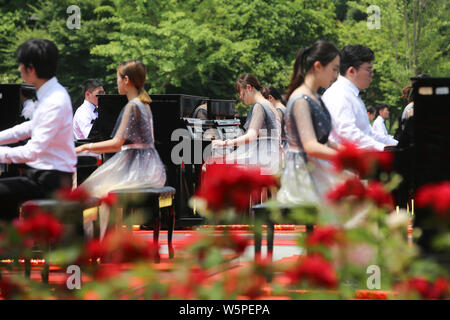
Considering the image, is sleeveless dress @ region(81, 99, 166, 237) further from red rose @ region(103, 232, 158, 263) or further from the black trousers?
red rose @ region(103, 232, 158, 263)

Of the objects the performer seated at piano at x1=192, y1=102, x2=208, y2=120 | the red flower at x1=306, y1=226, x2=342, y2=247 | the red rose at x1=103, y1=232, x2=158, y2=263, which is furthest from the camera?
the performer seated at piano at x1=192, y1=102, x2=208, y2=120

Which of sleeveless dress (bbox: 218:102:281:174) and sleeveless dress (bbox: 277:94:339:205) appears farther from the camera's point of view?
sleeveless dress (bbox: 218:102:281:174)

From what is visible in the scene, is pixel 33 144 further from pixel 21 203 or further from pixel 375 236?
pixel 375 236

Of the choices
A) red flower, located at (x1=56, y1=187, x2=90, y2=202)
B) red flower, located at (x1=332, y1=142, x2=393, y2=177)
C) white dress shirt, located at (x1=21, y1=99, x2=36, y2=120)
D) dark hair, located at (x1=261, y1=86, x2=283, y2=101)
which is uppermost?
dark hair, located at (x1=261, y1=86, x2=283, y2=101)

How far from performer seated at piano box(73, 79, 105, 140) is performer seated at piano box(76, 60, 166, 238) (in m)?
3.50

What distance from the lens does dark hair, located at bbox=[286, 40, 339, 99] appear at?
19.4 feet

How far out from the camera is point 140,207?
7.97 metres

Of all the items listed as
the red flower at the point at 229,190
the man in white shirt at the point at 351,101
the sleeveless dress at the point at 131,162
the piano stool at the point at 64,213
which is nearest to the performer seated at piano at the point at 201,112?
the sleeveless dress at the point at 131,162

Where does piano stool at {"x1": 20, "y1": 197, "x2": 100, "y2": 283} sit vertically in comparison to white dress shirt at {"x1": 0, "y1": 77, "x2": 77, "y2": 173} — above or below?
below

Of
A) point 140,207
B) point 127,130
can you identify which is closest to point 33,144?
point 127,130

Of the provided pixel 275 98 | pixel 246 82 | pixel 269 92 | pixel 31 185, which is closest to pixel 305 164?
pixel 31 185

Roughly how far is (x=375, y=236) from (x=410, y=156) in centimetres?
289

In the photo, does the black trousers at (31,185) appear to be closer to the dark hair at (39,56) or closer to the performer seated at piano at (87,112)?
the dark hair at (39,56)
